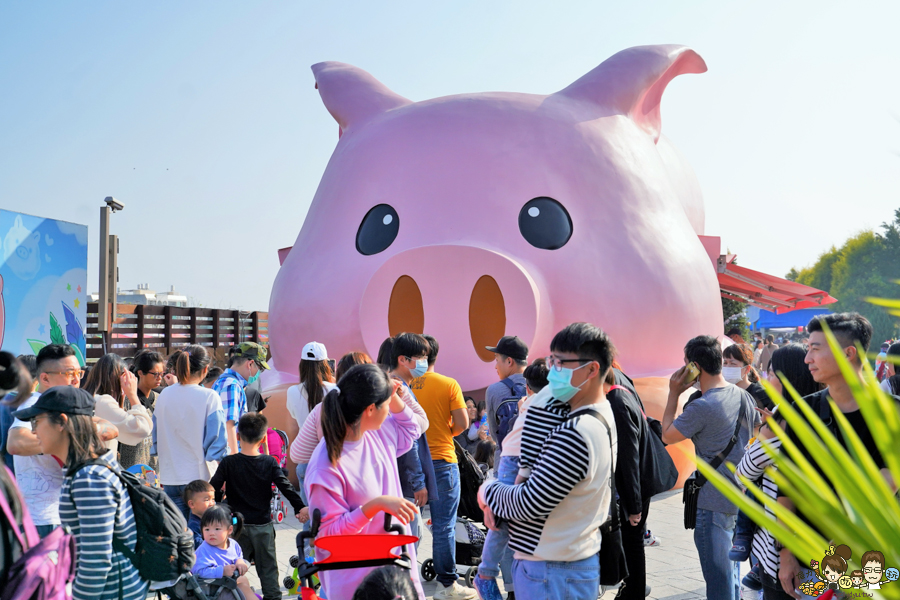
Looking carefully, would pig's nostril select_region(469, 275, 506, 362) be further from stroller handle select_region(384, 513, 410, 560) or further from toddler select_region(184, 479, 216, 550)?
stroller handle select_region(384, 513, 410, 560)

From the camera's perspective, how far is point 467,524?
4918mm

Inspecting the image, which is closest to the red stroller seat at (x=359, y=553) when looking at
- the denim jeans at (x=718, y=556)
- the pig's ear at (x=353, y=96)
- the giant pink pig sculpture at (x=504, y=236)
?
the denim jeans at (x=718, y=556)

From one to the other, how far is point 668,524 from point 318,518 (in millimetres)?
4465

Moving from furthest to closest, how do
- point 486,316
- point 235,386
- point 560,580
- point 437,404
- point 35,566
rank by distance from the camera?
1. point 486,316
2. point 235,386
3. point 437,404
4. point 560,580
5. point 35,566

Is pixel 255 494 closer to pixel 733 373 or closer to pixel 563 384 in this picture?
pixel 563 384

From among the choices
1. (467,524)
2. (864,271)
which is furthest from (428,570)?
(864,271)

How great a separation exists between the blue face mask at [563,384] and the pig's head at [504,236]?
426 centimetres

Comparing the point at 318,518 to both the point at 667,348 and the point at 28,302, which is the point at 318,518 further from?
the point at 28,302

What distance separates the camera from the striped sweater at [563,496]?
225cm

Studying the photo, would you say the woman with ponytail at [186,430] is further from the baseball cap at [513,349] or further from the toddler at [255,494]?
the baseball cap at [513,349]

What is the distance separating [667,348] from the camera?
288 inches

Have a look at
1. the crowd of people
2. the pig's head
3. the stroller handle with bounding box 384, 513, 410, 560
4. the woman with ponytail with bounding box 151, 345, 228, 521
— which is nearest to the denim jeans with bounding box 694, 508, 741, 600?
the crowd of people

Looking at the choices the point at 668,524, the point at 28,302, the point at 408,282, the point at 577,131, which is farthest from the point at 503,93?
the point at 28,302

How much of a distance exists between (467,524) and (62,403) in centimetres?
308
